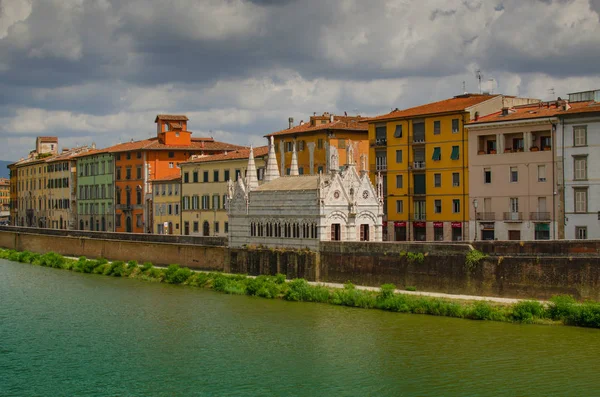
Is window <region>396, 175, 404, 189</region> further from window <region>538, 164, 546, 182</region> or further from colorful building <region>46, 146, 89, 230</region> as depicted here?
colorful building <region>46, 146, 89, 230</region>

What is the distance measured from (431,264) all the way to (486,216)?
1286 centimetres

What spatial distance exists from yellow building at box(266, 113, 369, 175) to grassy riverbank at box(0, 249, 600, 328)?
14.3 m

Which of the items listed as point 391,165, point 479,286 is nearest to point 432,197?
point 391,165

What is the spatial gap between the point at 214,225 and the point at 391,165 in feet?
65.1

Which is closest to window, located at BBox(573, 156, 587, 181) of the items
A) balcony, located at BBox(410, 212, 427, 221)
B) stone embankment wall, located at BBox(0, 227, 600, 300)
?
stone embankment wall, located at BBox(0, 227, 600, 300)

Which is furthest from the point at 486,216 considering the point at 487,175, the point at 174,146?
the point at 174,146

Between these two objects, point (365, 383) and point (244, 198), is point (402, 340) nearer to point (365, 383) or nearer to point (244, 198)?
point (365, 383)

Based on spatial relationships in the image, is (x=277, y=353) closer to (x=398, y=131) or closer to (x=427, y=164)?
(x=427, y=164)

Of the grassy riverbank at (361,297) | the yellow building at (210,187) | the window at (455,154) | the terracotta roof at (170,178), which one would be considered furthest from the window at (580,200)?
the terracotta roof at (170,178)

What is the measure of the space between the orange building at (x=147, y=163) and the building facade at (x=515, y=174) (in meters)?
38.2

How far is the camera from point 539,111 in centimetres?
5509

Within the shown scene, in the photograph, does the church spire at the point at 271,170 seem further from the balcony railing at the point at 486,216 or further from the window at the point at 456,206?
the balcony railing at the point at 486,216

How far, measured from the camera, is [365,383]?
3166 cm

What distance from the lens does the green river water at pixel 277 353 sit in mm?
31359
